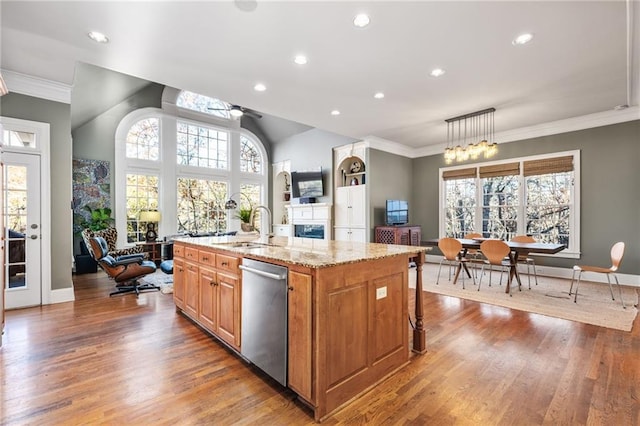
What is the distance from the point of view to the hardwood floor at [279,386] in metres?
1.74

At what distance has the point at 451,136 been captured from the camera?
6402 mm

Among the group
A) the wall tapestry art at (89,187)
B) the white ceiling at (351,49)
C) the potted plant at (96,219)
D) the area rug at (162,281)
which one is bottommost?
the area rug at (162,281)

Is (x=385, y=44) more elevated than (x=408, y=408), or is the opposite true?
(x=385, y=44)

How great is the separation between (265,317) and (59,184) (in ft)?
12.8

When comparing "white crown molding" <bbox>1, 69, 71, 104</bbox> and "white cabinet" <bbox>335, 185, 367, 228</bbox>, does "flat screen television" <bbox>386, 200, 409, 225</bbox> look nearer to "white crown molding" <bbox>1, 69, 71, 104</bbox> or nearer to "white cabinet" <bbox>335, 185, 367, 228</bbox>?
"white cabinet" <bbox>335, 185, 367, 228</bbox>

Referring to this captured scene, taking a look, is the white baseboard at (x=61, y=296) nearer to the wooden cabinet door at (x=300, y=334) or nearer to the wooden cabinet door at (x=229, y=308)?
the wooden cabinet door at (x=229, y=308)

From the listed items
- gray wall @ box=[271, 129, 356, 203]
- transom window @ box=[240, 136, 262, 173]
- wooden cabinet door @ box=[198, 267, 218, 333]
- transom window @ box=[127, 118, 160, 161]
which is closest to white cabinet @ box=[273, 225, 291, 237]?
gray wall @ box=[271, 129, 356, 203]

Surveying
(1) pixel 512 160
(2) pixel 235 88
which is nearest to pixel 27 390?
(2) pixel 235 88

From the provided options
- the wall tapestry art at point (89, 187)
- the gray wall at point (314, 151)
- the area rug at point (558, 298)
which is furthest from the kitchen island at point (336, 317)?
the wall tapestry art at point (89, 187)

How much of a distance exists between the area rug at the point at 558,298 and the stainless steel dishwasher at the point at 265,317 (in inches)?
127

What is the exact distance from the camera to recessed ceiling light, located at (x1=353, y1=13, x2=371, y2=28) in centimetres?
255

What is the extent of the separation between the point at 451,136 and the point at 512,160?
133cm

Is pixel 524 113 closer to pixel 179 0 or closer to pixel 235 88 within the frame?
pixel 235 88

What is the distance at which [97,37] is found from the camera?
9.34 ft
